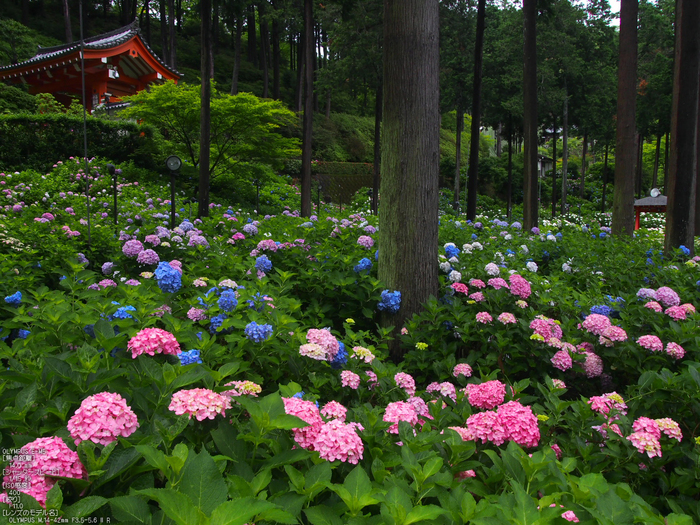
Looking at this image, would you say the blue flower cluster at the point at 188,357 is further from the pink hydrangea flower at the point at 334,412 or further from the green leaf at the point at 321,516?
the green leaf at the point at 321,516

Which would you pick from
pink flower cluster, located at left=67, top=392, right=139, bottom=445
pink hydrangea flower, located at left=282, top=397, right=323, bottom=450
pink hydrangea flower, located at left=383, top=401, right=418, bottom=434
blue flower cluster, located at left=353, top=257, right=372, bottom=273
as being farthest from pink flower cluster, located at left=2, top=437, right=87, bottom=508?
blue flower cluster, located at left=353, top=257, right=372, bottom=273

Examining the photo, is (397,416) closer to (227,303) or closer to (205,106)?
(227,303)

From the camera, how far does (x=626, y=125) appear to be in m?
7.86

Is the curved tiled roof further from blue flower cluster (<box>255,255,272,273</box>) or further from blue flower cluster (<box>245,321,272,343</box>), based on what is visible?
blue flower cluster (<box>245,321,272,343</box>)

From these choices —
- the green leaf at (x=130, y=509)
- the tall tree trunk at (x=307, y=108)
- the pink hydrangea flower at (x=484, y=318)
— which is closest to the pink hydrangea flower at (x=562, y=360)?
the pink hydrangea flower at (x=484, y=318)

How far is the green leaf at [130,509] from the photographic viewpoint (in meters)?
0.89

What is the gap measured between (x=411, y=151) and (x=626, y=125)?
6148 millimetres

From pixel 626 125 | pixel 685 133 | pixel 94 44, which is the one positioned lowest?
pixel 685 133

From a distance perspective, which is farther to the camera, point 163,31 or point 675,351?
point 163,31

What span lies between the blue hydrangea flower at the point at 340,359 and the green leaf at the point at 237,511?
1.29 meters

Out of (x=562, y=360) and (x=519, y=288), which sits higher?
(x=519, y=288)

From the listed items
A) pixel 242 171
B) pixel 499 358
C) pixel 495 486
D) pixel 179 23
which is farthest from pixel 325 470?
pixel 179 23

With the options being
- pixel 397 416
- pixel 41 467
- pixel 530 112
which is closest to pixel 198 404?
pixel 41 467

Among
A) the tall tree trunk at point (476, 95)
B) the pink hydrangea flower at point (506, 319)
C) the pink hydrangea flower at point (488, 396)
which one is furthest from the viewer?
the tall tree trunk at point (476, 95)
